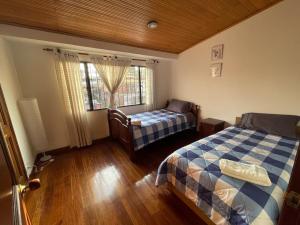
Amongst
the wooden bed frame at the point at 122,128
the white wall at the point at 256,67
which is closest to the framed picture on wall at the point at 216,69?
the white wall at the point at 256,67

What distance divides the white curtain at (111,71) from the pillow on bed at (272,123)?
9.12 feet

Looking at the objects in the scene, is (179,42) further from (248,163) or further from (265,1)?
(248,163)

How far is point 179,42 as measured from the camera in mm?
3170

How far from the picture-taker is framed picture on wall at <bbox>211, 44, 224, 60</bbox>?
9.41ft

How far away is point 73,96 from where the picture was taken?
2734mm

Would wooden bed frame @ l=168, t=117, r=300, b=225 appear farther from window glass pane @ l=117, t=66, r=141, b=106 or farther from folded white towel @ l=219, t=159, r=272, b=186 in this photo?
window glass pane @ l=117, t=66, r=141, b=106

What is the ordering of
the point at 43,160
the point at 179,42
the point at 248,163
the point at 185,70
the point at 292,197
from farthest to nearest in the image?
the point at 185,70 → the point at 179,42 → the point at 43,160 → the point at 248,163 → the point at 292,197

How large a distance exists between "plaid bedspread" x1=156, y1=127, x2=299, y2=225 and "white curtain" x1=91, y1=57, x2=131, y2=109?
231 cm

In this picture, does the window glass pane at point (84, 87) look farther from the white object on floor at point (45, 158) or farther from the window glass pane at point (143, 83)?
the window glass pane at point (143, 83)

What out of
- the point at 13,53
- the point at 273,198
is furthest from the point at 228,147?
the point at 13,53

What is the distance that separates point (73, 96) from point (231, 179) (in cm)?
291

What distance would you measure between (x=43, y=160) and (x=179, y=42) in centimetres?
378

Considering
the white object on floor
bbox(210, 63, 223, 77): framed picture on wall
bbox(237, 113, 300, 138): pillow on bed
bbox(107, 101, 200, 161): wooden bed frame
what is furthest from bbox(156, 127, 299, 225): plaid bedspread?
the white object on floor

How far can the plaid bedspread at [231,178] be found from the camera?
998 millimetres
